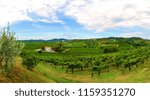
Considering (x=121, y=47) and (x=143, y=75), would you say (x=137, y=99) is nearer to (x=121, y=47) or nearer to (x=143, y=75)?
(x=143, y=75)

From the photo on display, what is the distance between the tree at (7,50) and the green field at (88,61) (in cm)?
66

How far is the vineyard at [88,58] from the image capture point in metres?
31.2

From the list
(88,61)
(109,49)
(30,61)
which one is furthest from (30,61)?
(109,49)

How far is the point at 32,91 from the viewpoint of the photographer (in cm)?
2902

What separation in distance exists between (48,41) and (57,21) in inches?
58.4

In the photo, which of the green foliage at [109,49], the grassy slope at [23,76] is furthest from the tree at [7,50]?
the green foliage at [109,49]

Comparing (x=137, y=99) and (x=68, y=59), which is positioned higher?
(x=68, y=59)

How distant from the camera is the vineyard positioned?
31.2 metres

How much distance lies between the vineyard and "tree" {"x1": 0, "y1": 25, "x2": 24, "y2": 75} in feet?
3.45

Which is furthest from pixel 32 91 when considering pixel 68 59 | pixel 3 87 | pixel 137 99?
pixel 137 99

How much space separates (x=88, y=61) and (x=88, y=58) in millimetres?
192

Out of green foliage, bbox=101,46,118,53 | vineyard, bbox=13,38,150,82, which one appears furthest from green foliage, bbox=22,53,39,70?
green foliage, bbox=101,46,118,53

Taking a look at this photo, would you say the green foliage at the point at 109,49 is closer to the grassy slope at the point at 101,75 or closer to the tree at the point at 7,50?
the grassy slope at the point at 101,75

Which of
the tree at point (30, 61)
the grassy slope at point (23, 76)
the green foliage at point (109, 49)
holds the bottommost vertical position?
the grassy slope at point (23, 76)
